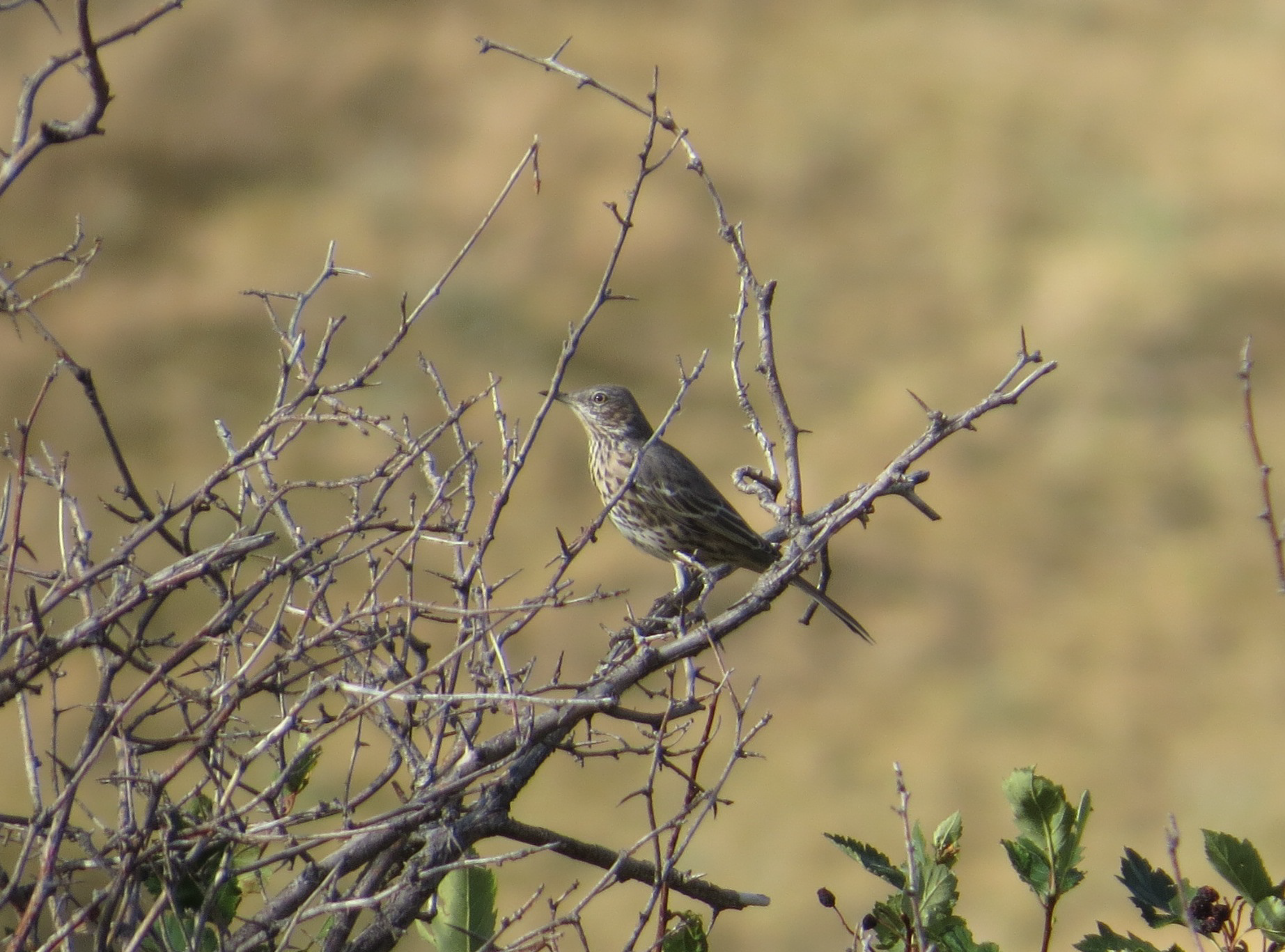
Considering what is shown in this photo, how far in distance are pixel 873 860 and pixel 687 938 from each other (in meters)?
0.39

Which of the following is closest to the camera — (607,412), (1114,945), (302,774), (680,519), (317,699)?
(1114,945)

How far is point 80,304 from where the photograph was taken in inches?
361

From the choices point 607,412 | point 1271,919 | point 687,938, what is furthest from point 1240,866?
point 607,412

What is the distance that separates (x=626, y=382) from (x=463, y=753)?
21.4 feet

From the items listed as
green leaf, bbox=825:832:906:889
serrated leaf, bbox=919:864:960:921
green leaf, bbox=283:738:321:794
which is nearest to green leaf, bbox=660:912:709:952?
green leaf, bbox=825:832:906:889

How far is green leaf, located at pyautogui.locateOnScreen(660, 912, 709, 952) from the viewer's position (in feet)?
9.50

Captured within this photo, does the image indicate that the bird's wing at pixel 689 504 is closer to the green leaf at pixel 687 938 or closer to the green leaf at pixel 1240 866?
the green leaf at pixel 687 938

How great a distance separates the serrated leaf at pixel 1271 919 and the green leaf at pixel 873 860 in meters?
0.61

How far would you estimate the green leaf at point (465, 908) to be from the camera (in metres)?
2.89

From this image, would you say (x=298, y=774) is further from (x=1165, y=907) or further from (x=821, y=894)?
(x=1165, y=907)

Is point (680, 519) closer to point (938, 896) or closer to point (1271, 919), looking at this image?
point (938, 896)

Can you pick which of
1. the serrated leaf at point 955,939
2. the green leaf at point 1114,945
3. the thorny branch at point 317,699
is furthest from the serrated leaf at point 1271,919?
the thorny branch at point 317,699

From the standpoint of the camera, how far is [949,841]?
9.73ft

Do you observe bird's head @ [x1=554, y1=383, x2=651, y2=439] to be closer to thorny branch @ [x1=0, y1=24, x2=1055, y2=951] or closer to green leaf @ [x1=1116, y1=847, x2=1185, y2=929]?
thorny branch @ [x1=0, y1=24, x2=1055, y2=951]
